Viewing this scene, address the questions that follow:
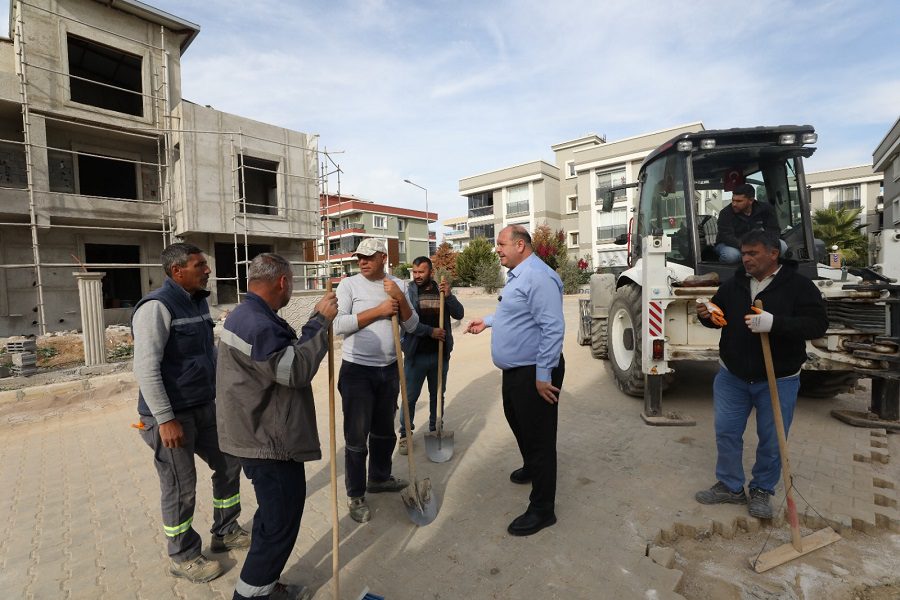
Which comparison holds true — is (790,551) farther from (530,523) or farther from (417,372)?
(417,372)

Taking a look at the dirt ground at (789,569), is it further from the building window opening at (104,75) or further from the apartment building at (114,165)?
the building window opening at (104,75)

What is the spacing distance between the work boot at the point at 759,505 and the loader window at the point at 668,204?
258 cm

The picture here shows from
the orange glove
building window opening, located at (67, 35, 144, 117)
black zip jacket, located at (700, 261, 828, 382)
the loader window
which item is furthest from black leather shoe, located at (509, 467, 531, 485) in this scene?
building window opening, located at (67, 35, 144, 117)

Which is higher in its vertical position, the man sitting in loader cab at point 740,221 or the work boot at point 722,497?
the man sitting in loader cab at point 740,221

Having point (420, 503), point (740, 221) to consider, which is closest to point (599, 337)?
point (740, 221)

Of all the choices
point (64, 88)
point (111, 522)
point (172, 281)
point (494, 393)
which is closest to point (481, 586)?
point (172, 281)

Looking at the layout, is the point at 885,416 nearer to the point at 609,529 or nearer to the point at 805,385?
the point at 805,385

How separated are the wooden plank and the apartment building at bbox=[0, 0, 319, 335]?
11634 millimetres

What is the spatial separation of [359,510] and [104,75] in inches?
733

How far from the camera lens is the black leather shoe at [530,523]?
288cm

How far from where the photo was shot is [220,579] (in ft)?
8.48

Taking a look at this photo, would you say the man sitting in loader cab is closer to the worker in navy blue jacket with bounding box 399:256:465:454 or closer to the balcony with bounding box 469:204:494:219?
the worker in navy blue jacket with bounding box 399:256:465:454

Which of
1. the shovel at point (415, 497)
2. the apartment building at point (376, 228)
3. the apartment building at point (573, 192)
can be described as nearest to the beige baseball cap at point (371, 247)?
the shovel at point (415, 497)

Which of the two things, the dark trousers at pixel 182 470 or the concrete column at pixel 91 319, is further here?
the concrete column at pixel 91 319
